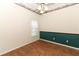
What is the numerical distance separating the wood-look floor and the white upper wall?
0.31 m

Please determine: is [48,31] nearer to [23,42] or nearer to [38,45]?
[38,45]

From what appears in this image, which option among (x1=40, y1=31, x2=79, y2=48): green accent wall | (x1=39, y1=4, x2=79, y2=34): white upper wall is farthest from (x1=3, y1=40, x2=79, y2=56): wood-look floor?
(x1=39, y1=4, x2=79, y2=34): white upper wall

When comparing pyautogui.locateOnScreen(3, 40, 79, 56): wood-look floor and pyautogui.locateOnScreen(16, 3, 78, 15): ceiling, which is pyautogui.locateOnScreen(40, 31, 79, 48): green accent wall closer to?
pyautogui.locateOnScreen(3, 40, 79, 56): wood-look floor

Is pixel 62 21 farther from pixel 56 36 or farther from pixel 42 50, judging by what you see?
pixel 42 50

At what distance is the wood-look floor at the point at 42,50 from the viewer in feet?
6.17

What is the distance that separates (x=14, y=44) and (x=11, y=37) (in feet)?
0.70

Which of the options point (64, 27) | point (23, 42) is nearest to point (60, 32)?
point (64, 27)

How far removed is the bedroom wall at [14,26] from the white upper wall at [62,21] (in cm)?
18

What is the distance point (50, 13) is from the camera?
1719 mm

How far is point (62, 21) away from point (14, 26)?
1.05 metres

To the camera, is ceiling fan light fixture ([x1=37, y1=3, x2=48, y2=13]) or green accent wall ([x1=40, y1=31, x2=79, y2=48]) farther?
green accent wall ([x1=40, y1=31, x2=79, y2=48])

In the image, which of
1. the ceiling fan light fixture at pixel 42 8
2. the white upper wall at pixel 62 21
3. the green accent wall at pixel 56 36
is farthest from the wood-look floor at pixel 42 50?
the ceiling fan light fixture at pixel 42 8

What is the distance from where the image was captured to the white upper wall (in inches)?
67.4

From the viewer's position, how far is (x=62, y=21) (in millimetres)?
1746
